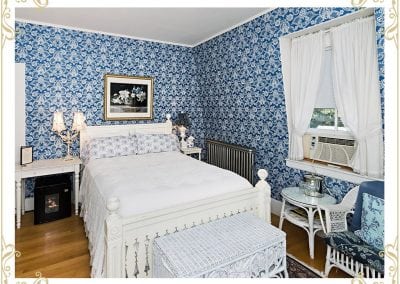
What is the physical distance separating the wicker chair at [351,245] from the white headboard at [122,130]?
10.2 ft

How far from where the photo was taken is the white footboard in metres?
1.96

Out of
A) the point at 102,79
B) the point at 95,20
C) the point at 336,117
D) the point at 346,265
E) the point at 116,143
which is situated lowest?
the point at 346,265

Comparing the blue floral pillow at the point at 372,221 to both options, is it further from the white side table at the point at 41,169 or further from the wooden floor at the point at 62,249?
the white side table at the point at 41,169

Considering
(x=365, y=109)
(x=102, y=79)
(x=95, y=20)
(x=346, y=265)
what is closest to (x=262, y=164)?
(x=365, y=109)

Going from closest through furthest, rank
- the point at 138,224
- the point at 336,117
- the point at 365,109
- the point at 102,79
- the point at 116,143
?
the point at 138,224 → the point at 365,109 → the point at 336,117 → the point at 116,143 → the point at 102,79

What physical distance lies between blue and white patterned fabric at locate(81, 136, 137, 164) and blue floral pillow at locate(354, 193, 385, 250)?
3.14 meters

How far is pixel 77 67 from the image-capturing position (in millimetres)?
4164

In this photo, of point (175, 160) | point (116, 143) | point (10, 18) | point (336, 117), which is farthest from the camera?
point (116, 143)

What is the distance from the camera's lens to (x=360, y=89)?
2648 millimetres

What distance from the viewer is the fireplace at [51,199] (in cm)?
344

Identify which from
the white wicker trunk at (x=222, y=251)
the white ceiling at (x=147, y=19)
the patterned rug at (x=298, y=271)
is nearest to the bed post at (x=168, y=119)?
the white ceiling at (x=147, y=19)

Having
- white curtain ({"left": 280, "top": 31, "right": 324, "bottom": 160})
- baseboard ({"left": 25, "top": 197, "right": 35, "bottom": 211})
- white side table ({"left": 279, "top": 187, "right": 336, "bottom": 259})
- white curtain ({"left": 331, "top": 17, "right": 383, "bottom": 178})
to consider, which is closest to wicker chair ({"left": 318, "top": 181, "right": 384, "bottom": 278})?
white side table ({"left": 279, "top": 187, "right": 336, "bottom": 259})

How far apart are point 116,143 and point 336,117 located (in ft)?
10.2
